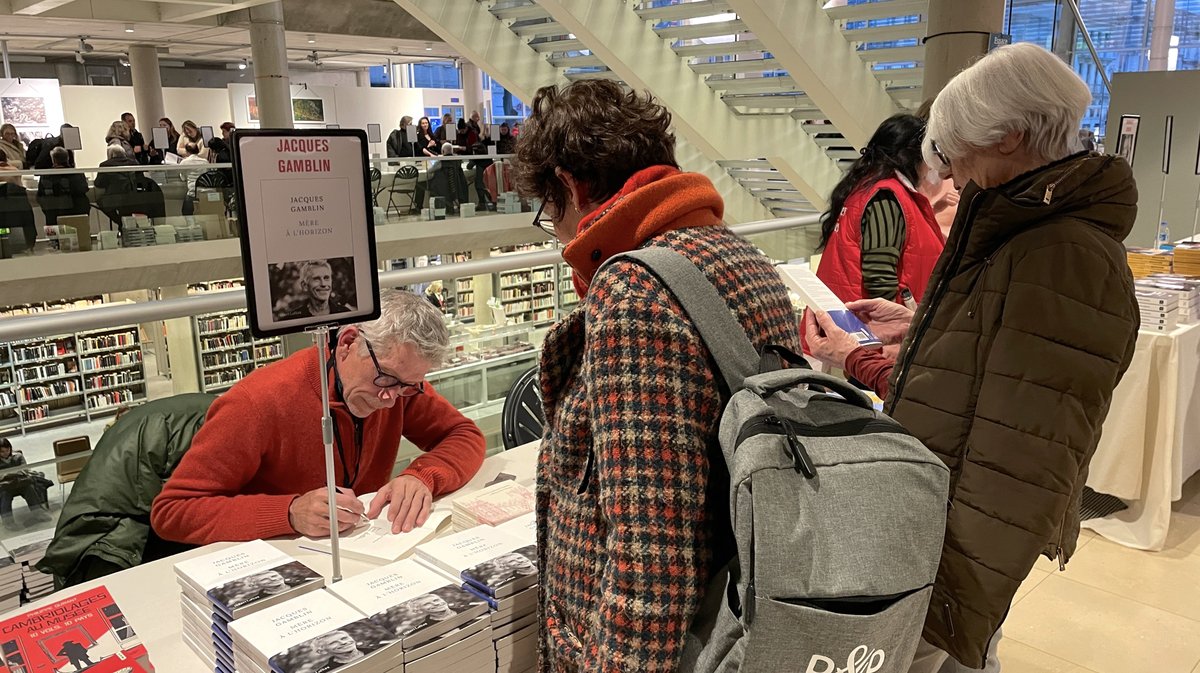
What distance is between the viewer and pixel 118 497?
1.94 meters

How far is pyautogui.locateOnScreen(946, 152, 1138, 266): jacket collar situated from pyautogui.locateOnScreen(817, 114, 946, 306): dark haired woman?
1.08m

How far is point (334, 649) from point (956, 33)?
3998 millimetres

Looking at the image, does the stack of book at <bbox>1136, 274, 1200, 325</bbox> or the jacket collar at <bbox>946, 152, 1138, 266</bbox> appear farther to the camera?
the stack of book at <bbox>1136, 274, 1200, 325</bbox>

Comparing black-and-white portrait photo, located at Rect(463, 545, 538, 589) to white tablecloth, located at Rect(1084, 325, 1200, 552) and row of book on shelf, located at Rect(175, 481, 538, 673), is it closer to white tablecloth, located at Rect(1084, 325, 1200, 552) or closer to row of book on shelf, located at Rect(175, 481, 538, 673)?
row of book on shelf, located at Rect(175, 481, 538, 673)

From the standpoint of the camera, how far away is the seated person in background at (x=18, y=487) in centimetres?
210

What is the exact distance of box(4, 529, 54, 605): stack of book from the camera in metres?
1.78

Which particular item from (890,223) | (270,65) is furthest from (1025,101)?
(270,65)

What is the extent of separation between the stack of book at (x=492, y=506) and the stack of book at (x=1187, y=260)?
12.6 ft

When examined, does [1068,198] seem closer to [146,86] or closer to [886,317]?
[886,317]

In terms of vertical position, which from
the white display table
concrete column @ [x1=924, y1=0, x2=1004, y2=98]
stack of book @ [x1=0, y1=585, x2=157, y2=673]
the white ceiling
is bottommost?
the white display table

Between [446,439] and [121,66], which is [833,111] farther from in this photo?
[121,66]

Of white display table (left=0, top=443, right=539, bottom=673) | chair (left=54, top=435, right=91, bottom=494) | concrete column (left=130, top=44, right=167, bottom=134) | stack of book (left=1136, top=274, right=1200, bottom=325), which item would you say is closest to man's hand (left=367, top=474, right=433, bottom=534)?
white display table (left=0, top=443, right=539, bottom=673)

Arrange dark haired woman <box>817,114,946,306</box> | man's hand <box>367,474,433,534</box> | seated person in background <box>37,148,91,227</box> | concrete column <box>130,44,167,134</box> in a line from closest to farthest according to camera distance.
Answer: man's hand <box>367,474,433,534</box>
dark haired woman <box>817,114,946,306</box>
seated person in background <box>37,148,91,227</box>
concrete column <box>130,44,167,134</box>

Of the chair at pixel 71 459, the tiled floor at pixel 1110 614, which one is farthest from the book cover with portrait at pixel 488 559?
the tiled floor at pixel 1110 614
